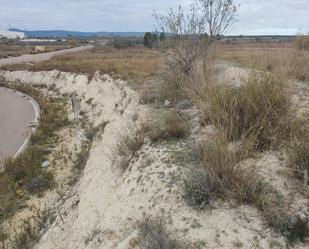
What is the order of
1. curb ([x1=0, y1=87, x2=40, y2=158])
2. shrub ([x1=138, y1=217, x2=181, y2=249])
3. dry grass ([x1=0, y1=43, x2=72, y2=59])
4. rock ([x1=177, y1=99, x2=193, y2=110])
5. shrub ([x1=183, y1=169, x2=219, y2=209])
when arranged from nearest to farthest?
shrub ([x1=138, y1=217, x2=181, y2=249]), shrub ([x1=183, y1=169, x2=219, y2=209]), rock ([x1=177, y1=99, x2=193, y2=110]), curb ([x1=0, y1=87, x2=40, y2=158]), dry grass ([x1=0, y1=43, x2=72, y2=59])

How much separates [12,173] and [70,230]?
4971 mm

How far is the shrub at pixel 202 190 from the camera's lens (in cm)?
480

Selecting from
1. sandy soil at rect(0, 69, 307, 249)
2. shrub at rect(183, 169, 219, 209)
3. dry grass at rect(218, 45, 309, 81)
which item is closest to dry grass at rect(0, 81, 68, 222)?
sandy soil at rect(0, 69, 307, 249)

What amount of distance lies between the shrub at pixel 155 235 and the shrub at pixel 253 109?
172 centimetres

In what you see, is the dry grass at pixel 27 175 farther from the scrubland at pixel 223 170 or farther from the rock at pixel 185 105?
the rock at pixel 185 105

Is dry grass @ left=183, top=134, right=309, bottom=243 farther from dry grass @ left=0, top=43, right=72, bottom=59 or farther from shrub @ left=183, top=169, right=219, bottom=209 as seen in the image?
dry grass @ left=0, top=43, right=72, bottom=59

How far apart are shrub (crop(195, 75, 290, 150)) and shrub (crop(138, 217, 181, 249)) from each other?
1723 millimetres

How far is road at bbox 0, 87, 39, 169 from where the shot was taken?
45.3ft

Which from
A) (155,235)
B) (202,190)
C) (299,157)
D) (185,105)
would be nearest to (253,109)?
(299,157)

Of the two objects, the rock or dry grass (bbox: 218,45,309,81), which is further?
the rock

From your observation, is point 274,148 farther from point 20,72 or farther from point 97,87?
point 20,72

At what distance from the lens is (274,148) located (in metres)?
5.52

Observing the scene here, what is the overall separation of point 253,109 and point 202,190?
186 cm

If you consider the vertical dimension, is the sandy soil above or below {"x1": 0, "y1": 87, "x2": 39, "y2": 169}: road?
above
